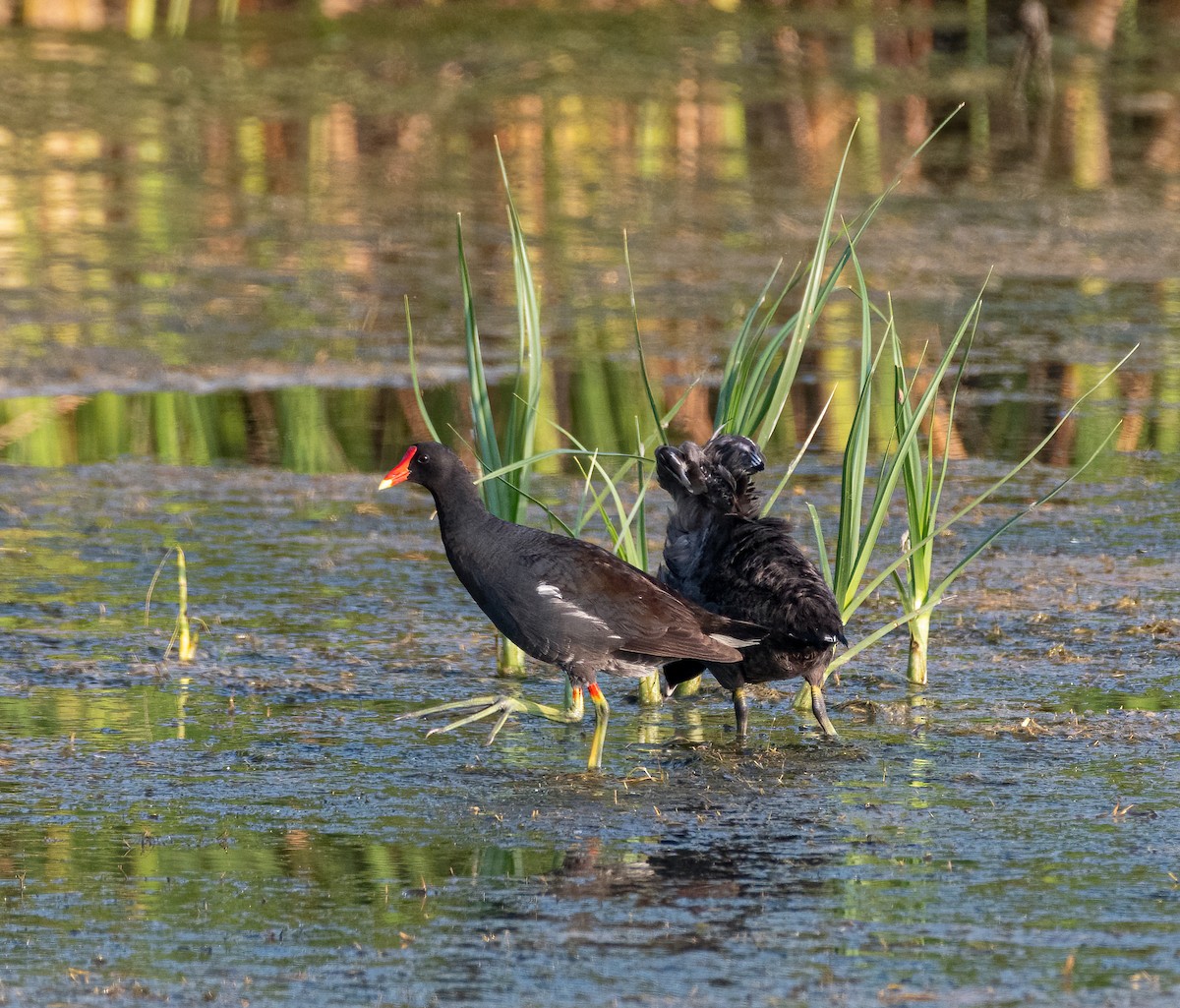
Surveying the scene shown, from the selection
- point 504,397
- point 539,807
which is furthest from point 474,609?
point 504,397

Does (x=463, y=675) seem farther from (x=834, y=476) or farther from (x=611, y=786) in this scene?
(x=834, y=476)

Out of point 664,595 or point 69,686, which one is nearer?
point 664,595

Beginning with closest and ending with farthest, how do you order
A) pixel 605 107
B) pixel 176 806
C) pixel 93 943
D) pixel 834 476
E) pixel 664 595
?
pixel 93 943
pixel 176 806
pixel 664 595
pixel 834 476
pixel 605 107

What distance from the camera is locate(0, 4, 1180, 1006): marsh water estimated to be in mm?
4852

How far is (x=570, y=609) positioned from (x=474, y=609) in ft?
6.67

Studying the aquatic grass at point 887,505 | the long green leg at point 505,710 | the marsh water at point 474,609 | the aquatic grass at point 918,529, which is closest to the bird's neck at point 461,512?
the long green leg at point 505,710

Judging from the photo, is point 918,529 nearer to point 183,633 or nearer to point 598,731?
point 598,731

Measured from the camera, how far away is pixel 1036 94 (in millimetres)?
24359

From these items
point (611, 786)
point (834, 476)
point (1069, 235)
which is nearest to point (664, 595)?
point (611, 786)

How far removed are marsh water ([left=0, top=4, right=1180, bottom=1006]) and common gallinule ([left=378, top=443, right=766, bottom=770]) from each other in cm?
A: 28

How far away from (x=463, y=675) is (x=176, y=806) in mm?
1687

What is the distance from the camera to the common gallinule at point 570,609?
620cm

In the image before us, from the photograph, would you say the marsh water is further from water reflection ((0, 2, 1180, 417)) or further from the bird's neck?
the bird's neck

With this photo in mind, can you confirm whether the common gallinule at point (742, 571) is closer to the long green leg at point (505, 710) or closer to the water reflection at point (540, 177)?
the long green leg at point (505, 710)
